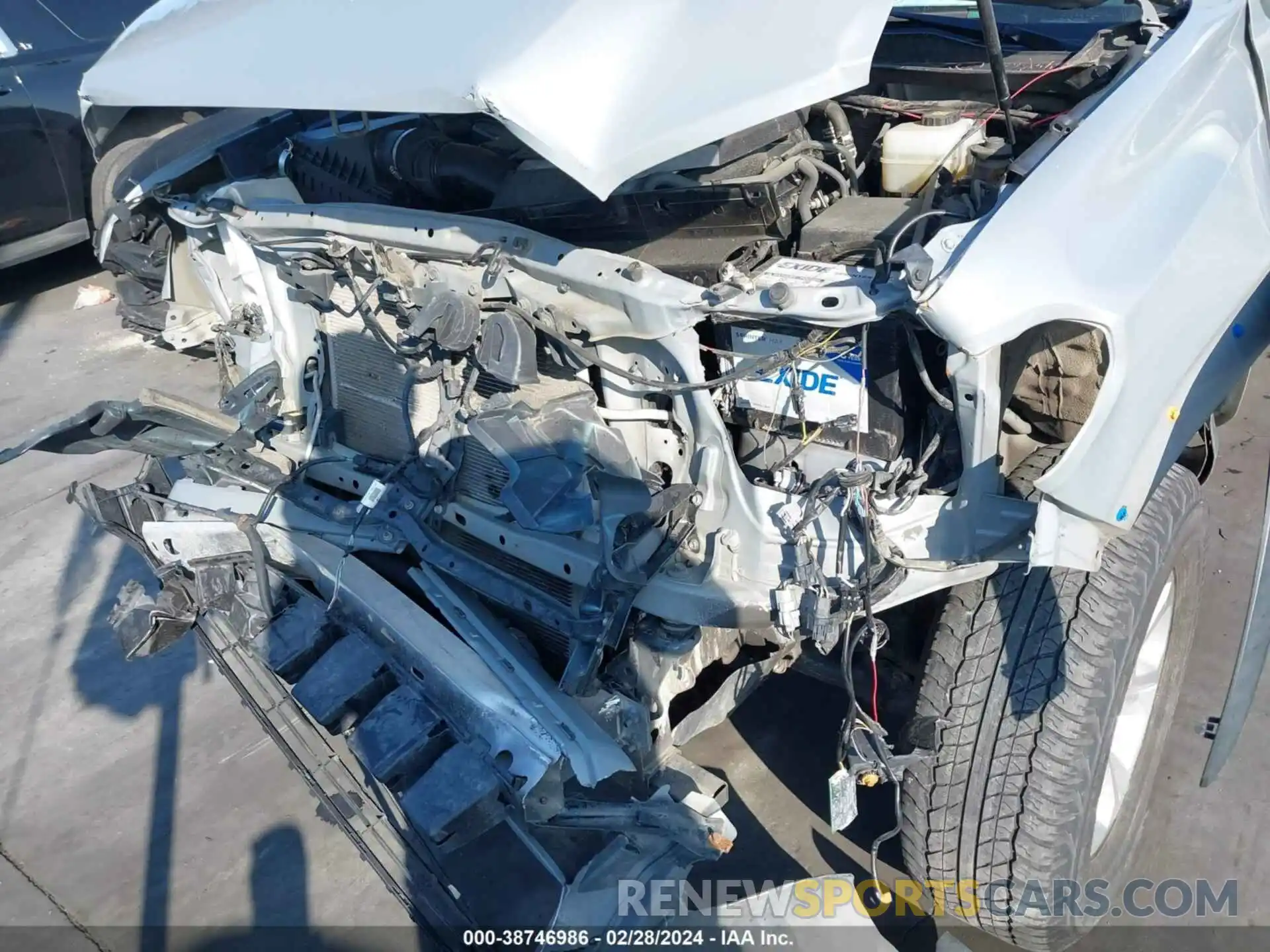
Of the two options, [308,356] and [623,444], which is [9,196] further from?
[623,444]

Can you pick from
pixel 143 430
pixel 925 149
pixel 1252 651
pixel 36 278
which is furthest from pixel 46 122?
pixel 1252 651

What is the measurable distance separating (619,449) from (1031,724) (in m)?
1.03

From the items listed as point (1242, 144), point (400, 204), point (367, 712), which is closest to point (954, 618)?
point (1242, 144)

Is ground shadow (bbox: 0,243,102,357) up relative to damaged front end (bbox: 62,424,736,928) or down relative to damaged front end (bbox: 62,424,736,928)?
down

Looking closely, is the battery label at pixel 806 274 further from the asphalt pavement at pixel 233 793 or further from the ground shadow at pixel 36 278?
the ground shadow at pixel 36 278

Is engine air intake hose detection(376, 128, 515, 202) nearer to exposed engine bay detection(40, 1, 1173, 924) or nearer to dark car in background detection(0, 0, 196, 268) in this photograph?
exposed engine bay detection(40, 1, 1173, 924)

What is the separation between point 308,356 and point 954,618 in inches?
78.3

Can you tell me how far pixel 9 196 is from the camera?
5.60 metres

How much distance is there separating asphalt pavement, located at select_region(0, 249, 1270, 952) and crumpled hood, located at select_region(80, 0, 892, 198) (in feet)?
6.01

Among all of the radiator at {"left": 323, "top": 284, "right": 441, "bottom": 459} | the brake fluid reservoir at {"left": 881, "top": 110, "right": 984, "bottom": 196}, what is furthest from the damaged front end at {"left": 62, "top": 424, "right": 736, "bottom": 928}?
the brake fluid reservoir at {"left": 881, "top": 110, "right": 984, "bottom": 196}

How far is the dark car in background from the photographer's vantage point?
18.2 feet

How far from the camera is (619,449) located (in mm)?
2133

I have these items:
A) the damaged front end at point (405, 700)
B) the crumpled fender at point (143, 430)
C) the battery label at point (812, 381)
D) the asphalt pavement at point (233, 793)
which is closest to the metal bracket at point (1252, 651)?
the asphalt pavement at point (233, 793)

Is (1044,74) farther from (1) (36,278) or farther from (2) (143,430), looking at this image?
(1) (36,278)
